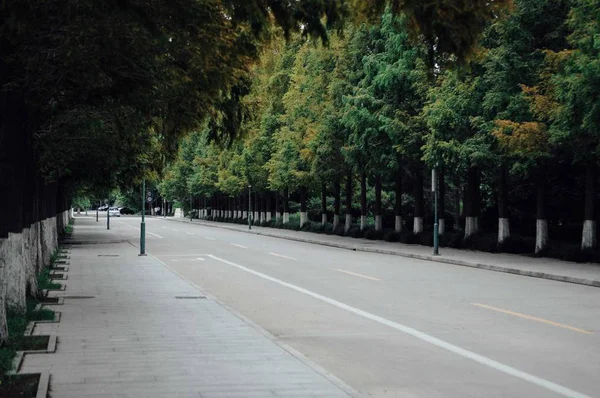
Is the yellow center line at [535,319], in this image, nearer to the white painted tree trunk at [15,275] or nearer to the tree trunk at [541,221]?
the white painted tree trunk at [15,275]

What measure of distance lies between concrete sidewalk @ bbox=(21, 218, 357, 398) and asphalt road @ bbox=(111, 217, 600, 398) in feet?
1.98

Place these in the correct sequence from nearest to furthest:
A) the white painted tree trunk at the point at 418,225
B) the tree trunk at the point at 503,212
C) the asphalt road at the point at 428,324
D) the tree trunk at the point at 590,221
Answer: the asphalt road at the point at 428,324 < the tree trunk at the point at 590,221 < the tree trunk at the point at 503,212 < the white painted tree trunk at the point at 418,225

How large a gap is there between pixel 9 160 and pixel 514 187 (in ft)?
102

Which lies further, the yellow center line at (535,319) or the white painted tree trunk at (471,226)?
the white painted tree trunk at (471,226)

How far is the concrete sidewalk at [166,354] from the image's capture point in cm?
870

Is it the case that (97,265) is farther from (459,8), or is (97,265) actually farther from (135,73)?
(459,8)

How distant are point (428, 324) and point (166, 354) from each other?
5078mm

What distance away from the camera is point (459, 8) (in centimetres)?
752

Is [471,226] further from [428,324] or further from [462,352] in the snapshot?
[462,352]

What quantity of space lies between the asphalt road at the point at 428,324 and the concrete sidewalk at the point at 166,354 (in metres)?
0.60

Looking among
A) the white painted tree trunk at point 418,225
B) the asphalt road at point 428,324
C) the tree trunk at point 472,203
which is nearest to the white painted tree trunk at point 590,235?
the asphalt road at point 428,324

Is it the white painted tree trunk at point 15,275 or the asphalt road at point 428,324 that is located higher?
the white painted tree trunk at point 15,275

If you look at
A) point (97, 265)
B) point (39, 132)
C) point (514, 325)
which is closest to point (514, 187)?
point (97, 265)

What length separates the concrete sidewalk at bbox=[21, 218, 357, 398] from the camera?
870cm
